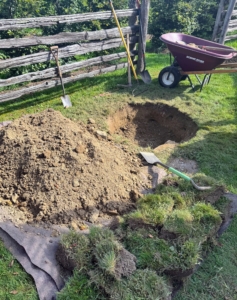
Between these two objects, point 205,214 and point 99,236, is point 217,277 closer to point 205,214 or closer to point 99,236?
point 205,214

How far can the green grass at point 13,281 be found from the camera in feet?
8.51

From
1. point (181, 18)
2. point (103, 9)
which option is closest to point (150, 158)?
A: point (103, 9)

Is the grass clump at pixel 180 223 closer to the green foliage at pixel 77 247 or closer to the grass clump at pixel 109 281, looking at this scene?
the grass clump at pixel 109 281

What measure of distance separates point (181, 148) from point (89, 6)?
5948mm

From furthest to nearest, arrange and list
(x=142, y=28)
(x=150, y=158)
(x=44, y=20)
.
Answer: (x=142, y=28) → (x=44, y=20) → (x=150, y=158)

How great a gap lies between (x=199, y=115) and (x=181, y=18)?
449cm

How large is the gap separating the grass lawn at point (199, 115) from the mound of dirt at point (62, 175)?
723mm

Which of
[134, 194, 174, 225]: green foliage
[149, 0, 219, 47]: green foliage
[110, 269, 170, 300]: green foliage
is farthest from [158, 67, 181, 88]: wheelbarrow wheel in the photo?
[110, 269, 170, 300]: green foliage

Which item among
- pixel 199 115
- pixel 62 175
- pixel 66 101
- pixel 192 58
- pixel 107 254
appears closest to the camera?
pixel 107 254

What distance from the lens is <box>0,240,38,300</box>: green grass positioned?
2.59 meters

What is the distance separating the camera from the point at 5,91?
597 centimetres

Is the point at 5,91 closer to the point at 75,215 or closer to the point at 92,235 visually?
the point at 75,215

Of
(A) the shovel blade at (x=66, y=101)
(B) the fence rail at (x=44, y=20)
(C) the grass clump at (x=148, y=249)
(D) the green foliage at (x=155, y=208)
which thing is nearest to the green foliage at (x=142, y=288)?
(C) the grass clump at (x=148, y=249)

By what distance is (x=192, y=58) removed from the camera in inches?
224
